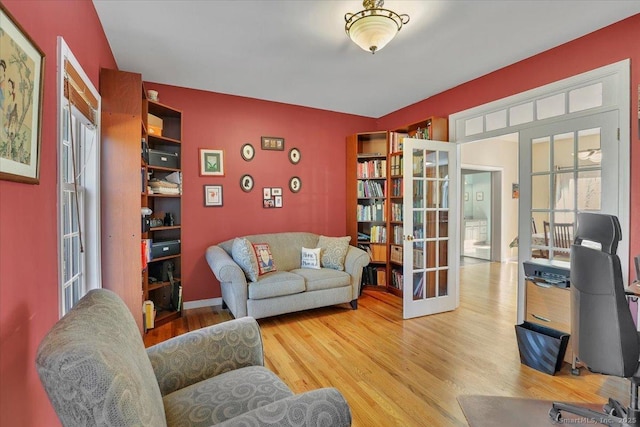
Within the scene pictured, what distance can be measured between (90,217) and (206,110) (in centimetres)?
197

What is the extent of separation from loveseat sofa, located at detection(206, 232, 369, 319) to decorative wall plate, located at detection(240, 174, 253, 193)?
2.07ft

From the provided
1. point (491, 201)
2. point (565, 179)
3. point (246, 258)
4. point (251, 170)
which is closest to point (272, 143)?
point (251, 170)

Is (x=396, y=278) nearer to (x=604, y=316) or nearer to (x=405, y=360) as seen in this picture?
(x=405, y=360)

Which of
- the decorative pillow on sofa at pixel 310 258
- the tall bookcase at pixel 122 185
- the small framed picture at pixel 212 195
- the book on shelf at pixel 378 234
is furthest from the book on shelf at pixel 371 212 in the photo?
the tall bookcase at pixel 122 185

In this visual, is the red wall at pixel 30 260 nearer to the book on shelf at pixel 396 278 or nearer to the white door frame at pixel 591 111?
the white door frame at pixel 591 111

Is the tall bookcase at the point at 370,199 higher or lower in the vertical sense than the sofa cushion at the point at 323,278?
higher

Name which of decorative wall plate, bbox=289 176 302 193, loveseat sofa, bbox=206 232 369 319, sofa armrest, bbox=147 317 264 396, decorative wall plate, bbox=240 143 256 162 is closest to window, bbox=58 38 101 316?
sofa armrest, bbox=147 317 264 396

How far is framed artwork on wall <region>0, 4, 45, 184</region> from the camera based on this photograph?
3.05 ft

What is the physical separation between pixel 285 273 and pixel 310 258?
0.46m

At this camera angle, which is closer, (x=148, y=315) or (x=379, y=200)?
(x=148, y=315)

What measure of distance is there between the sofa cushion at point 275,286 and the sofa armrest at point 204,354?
59.8 inches

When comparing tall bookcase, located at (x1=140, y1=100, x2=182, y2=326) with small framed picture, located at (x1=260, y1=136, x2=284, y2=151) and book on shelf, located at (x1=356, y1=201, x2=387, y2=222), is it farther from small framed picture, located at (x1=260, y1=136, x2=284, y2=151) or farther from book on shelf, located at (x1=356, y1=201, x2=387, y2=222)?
book on shelf, located at (x1=356, y1=201, x2=387, y2=222)

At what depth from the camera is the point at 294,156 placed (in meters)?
4.27

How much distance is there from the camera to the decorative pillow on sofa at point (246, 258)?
3180mm
